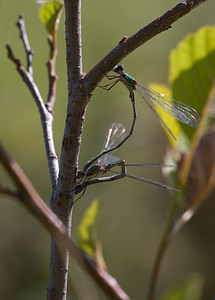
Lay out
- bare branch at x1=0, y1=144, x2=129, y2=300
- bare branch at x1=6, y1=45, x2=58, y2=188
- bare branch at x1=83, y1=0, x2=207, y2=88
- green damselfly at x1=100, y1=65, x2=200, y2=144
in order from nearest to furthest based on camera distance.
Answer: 1. bare branch at x1=0, y1=144, x2=129, y2=300
2. bare branch at x1=83, y1=0, x2=207, y2=88
3. bare branch at x1=6, y1=45, x2=58, y2=188
4. green damselfly at x1=100, y1=65, x2=200, y2=144

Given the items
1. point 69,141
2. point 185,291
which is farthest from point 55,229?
point 185,291

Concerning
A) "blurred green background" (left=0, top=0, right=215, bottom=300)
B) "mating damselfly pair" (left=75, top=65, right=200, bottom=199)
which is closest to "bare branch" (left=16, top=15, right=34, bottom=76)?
"mating damselfly pair" (left=75, top=65, right=200, bottom=199)

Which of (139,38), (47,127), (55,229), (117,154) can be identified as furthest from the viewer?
(117,154)

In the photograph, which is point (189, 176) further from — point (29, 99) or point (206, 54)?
point (29, 99)

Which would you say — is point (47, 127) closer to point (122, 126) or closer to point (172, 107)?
point (122, 126)

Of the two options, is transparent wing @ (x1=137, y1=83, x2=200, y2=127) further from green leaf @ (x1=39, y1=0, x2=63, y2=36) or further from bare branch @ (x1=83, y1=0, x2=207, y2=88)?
bare branch @ (x1=83, y1=0, x2=207, y2=88)

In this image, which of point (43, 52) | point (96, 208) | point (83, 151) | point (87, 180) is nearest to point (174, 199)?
point (96, 208)

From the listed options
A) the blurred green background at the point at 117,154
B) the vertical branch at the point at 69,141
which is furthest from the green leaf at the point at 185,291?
the blurred green background at the point at 117,154

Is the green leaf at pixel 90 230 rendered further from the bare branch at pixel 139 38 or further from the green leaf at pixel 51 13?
the bare branch at pixel 139 38
